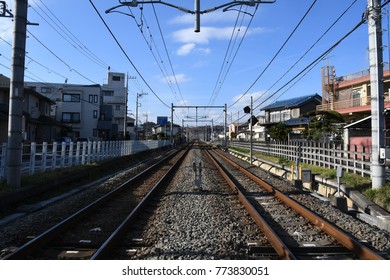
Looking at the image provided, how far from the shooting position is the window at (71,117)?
51325 mm

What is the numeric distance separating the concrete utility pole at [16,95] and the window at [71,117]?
1689 inches

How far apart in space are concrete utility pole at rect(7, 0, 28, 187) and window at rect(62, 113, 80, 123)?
42904 millimetres

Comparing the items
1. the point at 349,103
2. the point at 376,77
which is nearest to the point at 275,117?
the point at 349,103

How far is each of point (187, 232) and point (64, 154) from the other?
10.7 m

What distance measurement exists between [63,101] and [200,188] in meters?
44.8

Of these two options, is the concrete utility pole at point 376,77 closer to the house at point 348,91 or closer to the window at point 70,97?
the house at point 348,91

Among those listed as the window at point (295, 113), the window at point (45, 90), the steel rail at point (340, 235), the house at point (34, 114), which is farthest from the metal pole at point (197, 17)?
the window at point (45, 90)

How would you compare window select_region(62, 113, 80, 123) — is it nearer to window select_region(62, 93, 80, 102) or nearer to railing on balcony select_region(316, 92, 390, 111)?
window select_region(62, 93, 80, 102)

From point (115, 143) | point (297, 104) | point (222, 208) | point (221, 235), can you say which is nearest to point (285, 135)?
point (297, 104)

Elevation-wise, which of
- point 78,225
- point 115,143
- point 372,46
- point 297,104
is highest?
point 297,104

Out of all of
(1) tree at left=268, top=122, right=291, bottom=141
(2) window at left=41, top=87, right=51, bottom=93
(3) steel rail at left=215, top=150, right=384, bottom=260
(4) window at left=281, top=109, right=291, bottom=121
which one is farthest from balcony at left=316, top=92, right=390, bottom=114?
(2) window at left=41, top=87, right=51, bottom=93

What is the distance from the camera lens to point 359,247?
5109 millimetres
